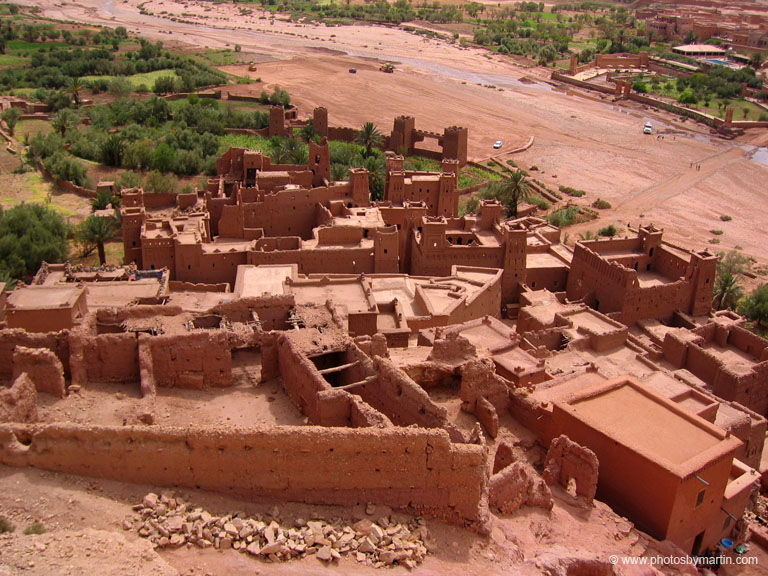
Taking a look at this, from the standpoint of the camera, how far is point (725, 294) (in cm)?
3369

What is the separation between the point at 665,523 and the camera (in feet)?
48.9

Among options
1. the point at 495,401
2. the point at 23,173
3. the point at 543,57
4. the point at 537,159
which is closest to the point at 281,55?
the point at 543,57

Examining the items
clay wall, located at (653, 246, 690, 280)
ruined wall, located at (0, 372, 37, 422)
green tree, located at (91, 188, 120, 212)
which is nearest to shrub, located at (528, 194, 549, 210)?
clay wall, located at (653, 246, 690, 280)

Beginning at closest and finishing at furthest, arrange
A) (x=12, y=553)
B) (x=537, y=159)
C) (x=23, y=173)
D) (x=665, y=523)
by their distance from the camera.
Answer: (x=12, y=553), (x=665, y=523), (x=23, y=173), (x=537, y=159)

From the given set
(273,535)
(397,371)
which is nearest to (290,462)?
(273,535)

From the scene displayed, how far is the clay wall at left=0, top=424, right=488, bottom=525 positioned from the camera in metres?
11.5

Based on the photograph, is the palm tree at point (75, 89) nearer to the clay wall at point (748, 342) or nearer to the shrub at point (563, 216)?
the shrub at point (563, 216)

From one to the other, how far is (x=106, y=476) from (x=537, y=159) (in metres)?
54.3

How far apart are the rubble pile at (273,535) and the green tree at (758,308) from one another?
26058mm

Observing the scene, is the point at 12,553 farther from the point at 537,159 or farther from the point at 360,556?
the point at 537,159

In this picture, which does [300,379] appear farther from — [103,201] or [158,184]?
[158,184]

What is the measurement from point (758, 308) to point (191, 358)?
25.7 meters

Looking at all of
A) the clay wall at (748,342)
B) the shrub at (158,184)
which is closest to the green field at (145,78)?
the shrub at (158,184)

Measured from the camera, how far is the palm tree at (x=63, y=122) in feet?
186
